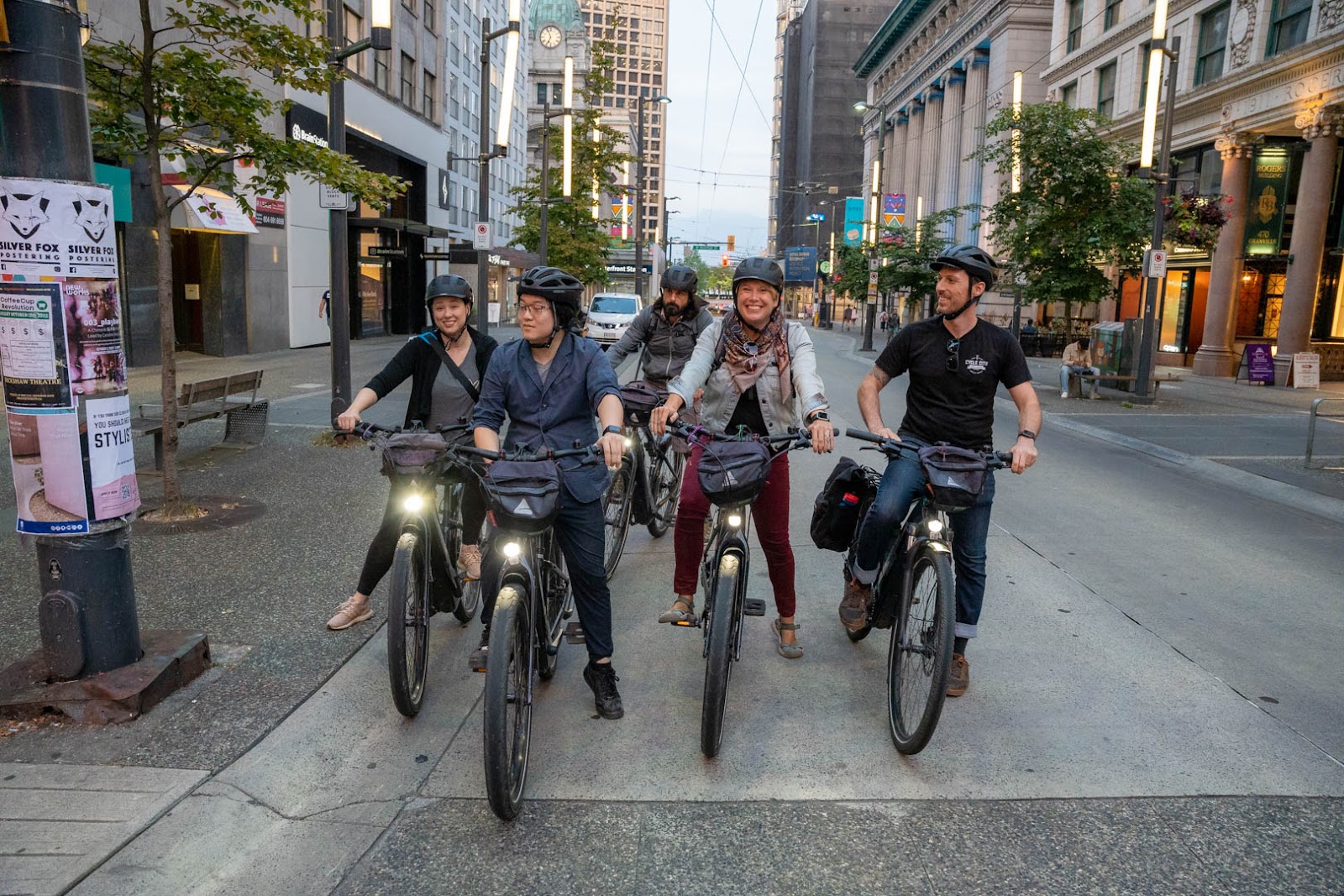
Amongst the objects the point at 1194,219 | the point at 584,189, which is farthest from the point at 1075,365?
the point at 584,189

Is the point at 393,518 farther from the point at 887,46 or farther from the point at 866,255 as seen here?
the point at 887,46

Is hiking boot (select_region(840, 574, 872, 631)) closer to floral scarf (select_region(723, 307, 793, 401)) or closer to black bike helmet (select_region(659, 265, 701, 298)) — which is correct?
floral scarf (select_region(723, 307, 793, 401))

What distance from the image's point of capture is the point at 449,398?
5.51 metres

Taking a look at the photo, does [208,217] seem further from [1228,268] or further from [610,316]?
[1228,268]

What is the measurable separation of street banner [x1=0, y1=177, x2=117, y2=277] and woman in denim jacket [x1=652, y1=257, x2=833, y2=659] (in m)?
2.56

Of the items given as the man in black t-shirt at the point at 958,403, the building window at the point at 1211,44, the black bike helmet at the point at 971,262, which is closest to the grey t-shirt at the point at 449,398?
the man in black t-shirt at the point at 958,403

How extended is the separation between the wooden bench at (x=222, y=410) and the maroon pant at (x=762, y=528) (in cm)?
646

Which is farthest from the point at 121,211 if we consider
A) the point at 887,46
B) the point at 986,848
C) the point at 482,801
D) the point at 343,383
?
the point at 887,46

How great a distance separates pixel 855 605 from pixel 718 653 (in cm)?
174

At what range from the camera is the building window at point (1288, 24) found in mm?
22500

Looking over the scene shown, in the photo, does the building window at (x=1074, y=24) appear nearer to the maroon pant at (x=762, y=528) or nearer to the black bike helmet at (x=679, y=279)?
the black bike helmet at (x=679, y=279)

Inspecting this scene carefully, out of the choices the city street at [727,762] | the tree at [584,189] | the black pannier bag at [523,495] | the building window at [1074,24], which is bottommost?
the city street at [727,762]

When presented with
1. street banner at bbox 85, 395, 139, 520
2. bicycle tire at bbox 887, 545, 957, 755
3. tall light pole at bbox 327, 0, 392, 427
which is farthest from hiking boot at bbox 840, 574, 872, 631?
tall light pole at bbox 327, 0, 392, 427

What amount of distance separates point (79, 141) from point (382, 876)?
325 cm
